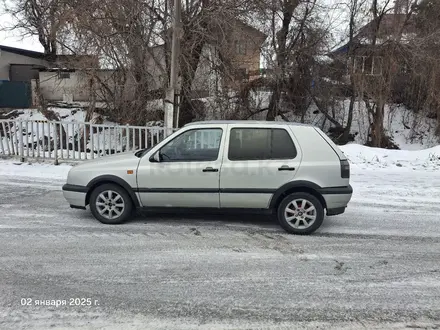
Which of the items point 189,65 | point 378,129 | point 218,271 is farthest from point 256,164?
point 378,129

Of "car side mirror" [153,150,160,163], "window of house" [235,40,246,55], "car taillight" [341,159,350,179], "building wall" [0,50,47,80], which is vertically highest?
"building wall" [0,50,47,80]

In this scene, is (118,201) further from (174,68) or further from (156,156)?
(174,68)

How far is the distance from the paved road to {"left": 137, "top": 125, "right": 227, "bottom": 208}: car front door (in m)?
0.46

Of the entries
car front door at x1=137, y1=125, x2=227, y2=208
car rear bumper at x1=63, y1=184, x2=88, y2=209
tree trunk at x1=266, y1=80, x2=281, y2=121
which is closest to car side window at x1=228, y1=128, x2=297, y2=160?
car front door at x1=137, y1=125, x2=227, y2=208

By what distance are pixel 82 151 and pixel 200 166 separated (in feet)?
20.8

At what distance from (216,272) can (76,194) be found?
2.66 metres

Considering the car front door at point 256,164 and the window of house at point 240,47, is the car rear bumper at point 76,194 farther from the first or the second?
the window of house at point 240,47

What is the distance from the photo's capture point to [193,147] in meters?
5.26

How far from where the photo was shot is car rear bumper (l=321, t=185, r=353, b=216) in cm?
505

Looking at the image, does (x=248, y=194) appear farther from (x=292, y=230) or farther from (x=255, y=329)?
(x=255, y=329)

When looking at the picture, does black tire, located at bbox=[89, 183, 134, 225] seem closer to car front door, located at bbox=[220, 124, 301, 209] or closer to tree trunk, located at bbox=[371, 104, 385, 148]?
car front door, located at bbox=[220, 124, 301, 209]

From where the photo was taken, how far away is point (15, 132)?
409 inches

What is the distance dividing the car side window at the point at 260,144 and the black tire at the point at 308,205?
0.57 metres

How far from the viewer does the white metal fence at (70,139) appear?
9922 millimetres
